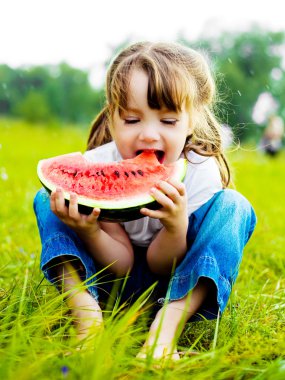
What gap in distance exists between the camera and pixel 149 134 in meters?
2.26

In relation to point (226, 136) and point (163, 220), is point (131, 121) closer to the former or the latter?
point (163, 220)

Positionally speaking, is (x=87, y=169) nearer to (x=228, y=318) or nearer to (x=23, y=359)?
(x=228, y=318)

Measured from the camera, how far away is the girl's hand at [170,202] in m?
2.05

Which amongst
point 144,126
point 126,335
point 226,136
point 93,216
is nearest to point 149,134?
point 144,126

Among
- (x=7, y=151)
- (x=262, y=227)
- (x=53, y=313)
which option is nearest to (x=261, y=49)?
(x=7, y=151)

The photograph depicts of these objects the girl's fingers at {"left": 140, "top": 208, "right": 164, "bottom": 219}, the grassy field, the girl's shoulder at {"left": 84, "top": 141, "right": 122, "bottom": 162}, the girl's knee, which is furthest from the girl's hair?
the grassy field

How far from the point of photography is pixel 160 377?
1.55 m

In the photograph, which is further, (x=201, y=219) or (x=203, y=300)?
(x=201, y=219)

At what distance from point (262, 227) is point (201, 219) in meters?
1.91

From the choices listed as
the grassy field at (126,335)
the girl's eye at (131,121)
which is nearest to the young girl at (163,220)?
the girl's eye at (131,121)

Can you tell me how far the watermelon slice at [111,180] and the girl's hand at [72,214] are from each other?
4 cm

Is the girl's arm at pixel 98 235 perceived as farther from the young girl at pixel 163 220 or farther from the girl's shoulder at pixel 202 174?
the girl's shoulder at pixel 202 174

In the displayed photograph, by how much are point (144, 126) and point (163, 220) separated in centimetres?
44

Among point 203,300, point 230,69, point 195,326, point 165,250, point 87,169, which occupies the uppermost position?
point 87,169
